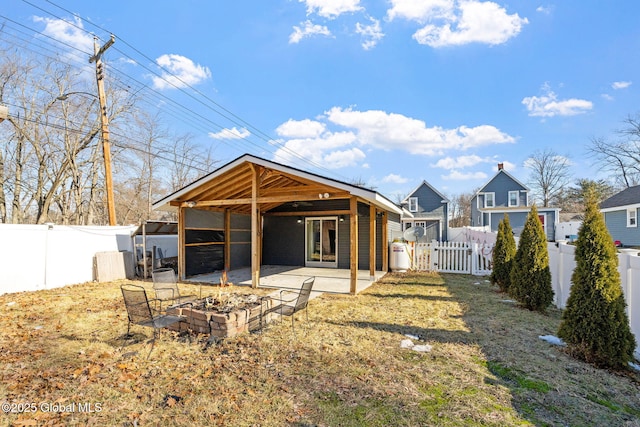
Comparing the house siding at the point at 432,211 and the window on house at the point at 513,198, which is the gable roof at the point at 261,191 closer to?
the house siding at the point at 432,211

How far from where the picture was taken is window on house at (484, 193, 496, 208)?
26.4 m

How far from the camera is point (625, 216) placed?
1758 cm

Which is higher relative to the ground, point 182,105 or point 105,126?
point 182,105

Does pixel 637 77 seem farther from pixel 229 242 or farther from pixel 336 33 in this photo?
pixel 229 242

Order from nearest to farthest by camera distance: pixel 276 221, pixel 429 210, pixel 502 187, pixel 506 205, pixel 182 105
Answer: pixel 276 221
pixel 182 105
pixel 429 210
pixel 506 205
pixel 502 187

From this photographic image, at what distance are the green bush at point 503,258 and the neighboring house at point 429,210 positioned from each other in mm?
16293

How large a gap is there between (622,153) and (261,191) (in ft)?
109

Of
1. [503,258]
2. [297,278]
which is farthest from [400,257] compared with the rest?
[297,278]

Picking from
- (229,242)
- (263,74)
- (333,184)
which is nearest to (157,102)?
(263,74)

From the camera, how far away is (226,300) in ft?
17.0

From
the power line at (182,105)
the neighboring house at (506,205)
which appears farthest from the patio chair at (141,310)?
the neighboring house at (506,205)

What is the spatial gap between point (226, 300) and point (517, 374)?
404 centimetres

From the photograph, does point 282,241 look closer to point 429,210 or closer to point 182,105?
point 182,105

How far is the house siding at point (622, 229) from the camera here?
16.8 meters
